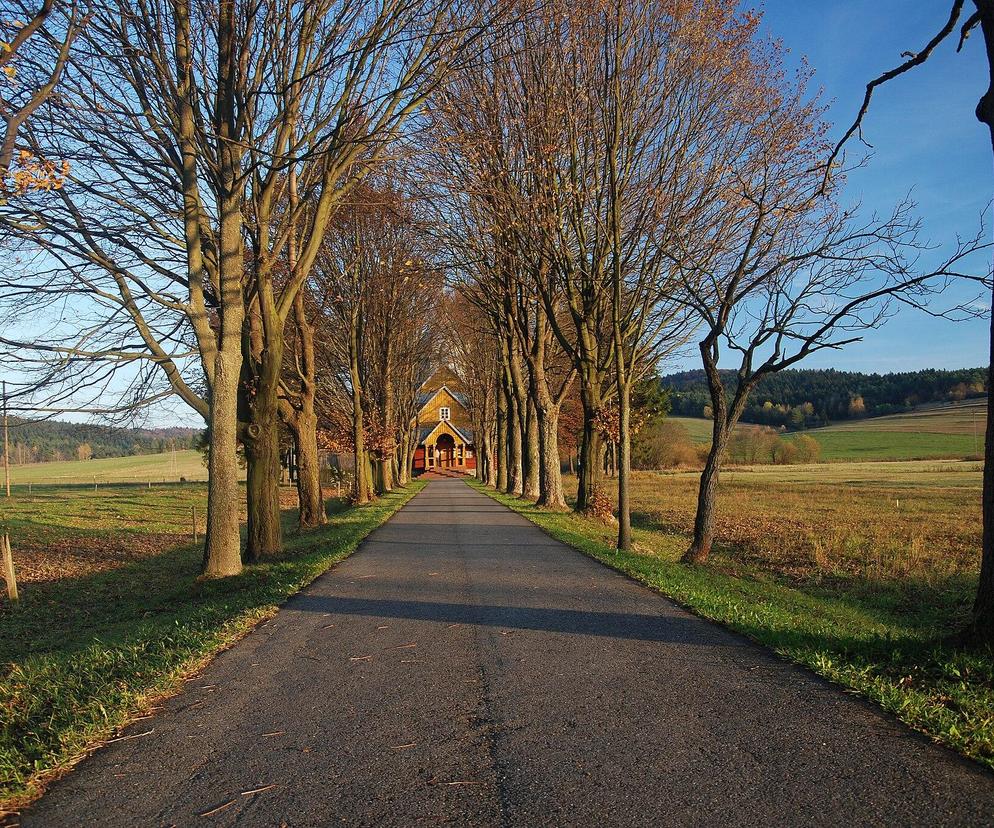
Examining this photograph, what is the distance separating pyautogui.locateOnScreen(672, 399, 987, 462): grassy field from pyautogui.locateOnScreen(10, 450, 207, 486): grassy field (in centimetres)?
5453

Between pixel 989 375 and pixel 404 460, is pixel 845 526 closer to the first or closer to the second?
pixel 989 375

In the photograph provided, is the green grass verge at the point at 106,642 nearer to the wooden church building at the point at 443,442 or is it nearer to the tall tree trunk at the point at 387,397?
the tall tree trunk at the point at 387,397

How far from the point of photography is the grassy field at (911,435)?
249ft

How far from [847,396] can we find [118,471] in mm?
96602

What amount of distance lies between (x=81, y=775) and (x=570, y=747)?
8.43ft

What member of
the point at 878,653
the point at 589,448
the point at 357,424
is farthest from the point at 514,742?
the point at 357,424

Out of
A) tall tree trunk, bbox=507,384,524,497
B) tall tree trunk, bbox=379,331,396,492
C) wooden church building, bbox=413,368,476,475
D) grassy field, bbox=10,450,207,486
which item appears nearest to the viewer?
tall tree trunk, bbox=379,331,396,492

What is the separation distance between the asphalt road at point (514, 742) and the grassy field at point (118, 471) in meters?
61.3

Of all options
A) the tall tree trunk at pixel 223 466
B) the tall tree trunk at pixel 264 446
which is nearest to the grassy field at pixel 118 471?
the tall tree trunk at pixel 264 446

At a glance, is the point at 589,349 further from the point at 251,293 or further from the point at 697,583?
the point at 697,583

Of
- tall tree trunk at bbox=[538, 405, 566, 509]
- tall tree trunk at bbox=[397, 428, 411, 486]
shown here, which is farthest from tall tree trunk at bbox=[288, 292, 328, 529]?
tall tree trunk at bbox=[397, 428, 411, 486]

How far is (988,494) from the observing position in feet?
19.5

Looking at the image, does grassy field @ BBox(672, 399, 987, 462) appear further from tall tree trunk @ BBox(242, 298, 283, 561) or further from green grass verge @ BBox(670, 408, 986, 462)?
tall tree trunk @ BBox(242, 298, 283, 561)

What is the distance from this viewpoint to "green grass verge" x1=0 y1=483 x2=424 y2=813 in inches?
179
